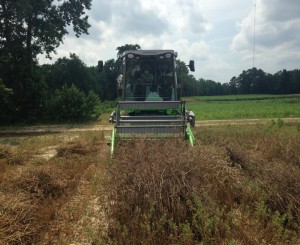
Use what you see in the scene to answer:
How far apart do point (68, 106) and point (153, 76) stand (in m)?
15.0

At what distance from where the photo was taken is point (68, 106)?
23.5m

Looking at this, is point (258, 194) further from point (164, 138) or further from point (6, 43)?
point (6, 43)

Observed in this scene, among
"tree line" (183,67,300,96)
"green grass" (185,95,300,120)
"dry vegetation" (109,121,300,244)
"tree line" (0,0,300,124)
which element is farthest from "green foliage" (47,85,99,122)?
"tree line" (183,67,300,96)

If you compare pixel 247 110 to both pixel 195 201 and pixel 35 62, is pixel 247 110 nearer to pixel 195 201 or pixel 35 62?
pixel 35 62

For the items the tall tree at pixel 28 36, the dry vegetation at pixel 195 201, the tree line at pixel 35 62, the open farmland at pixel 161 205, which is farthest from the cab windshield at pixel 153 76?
the tall tree at pixel 28 36

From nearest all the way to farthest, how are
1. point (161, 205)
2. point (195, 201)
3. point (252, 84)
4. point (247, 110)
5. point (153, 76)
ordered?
point (195, 201), point (161, 205), point (153, 76), point (247, 110), point (252, 84)

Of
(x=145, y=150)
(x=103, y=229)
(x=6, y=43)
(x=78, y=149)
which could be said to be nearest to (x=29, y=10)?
(x=6, y=43)

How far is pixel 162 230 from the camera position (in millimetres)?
3914

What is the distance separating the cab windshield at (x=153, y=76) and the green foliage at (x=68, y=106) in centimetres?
1443

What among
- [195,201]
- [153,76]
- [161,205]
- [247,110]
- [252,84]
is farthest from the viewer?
[252,84]

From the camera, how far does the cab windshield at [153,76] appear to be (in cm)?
977

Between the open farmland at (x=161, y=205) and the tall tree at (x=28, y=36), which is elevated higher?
the tall tree at (x=28, y=36)

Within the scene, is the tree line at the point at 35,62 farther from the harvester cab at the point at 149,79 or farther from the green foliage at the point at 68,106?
the harvester cab at the point at 149,79

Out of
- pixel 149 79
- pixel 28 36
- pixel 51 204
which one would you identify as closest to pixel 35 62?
pixel 28 36
